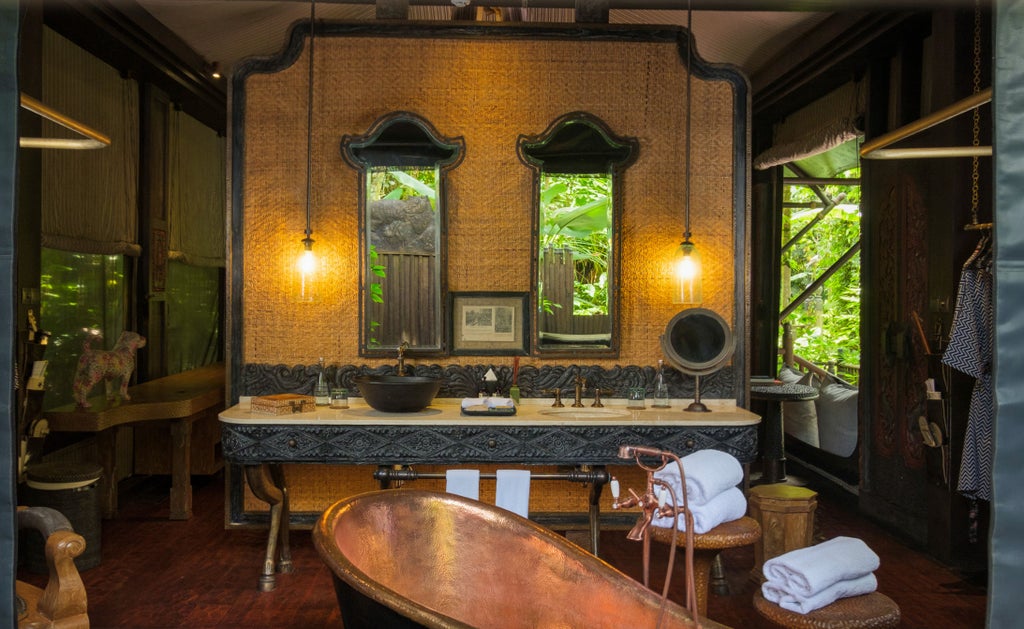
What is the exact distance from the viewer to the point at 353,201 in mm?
4801

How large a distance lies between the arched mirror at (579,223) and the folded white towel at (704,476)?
193cm

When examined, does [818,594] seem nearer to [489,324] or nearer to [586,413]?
[586,413]

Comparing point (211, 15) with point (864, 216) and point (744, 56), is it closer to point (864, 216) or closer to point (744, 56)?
point (744, 56)

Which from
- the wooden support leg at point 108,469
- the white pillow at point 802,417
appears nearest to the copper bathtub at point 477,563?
the wooden support leg at point 108,469

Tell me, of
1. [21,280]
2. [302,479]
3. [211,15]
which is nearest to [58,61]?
[211,15]

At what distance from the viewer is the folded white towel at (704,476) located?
282 cm

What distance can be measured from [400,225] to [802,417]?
4397mm

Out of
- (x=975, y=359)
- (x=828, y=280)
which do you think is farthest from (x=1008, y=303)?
(x=828, y=280)

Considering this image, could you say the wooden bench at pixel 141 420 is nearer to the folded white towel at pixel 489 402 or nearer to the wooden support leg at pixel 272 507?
the wooden support leg at pixel 272 507

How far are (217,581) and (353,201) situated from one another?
82.9 inches

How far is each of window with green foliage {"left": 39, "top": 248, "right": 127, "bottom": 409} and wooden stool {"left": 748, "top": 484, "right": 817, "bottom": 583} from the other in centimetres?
403

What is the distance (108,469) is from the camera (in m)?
5.47

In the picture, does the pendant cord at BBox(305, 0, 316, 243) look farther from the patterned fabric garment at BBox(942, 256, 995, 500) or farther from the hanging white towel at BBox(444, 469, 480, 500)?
the patterned fabric garment at BBox(942, 256, 995, 500)

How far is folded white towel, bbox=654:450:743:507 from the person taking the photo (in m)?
2.82
